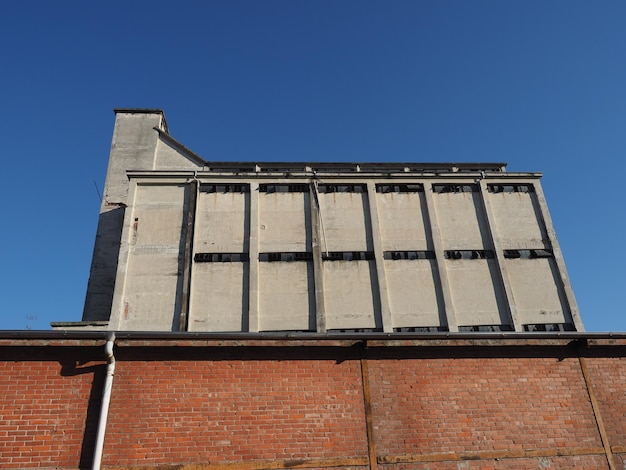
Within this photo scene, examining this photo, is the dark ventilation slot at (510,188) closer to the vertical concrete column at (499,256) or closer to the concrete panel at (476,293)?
the vertical concrete column at (499,256)

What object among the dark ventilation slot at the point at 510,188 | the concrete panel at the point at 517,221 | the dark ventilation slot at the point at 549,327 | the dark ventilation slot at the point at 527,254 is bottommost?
the dark ventilation slot at the point at 549,327

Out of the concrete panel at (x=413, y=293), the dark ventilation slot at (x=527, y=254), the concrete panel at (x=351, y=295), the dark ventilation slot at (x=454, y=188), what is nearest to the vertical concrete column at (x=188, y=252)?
the concrete panel at (x=351, y=295)

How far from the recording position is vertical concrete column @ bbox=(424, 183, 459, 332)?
17455mm

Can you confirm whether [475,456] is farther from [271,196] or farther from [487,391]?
[271,196]

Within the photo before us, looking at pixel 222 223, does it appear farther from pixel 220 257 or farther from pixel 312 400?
pixel 312 400

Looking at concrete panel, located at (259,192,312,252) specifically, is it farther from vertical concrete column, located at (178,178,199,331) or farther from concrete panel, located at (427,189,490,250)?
concrete panel, located at (427,189,490,250)

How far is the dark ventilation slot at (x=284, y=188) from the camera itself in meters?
19.5

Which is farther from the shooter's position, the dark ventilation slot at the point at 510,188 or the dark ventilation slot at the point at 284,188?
the dark ventilation slot at the point at 510,188

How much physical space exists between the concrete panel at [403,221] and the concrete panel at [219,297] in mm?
6380

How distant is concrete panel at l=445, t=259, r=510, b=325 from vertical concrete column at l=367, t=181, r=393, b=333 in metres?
2.82

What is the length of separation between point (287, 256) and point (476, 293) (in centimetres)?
802

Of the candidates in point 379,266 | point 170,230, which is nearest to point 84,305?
point 170,230

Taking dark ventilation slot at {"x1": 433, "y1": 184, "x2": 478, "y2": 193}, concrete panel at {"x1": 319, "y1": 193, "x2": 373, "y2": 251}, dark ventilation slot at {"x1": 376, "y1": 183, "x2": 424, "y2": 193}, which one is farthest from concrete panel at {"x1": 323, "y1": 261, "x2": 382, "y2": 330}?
dark ventilation slot at {"x1": 433, "y1": 184, "x2": 478, "y2": 193}

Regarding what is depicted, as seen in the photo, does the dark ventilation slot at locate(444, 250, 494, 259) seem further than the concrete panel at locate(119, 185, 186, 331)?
Yes
